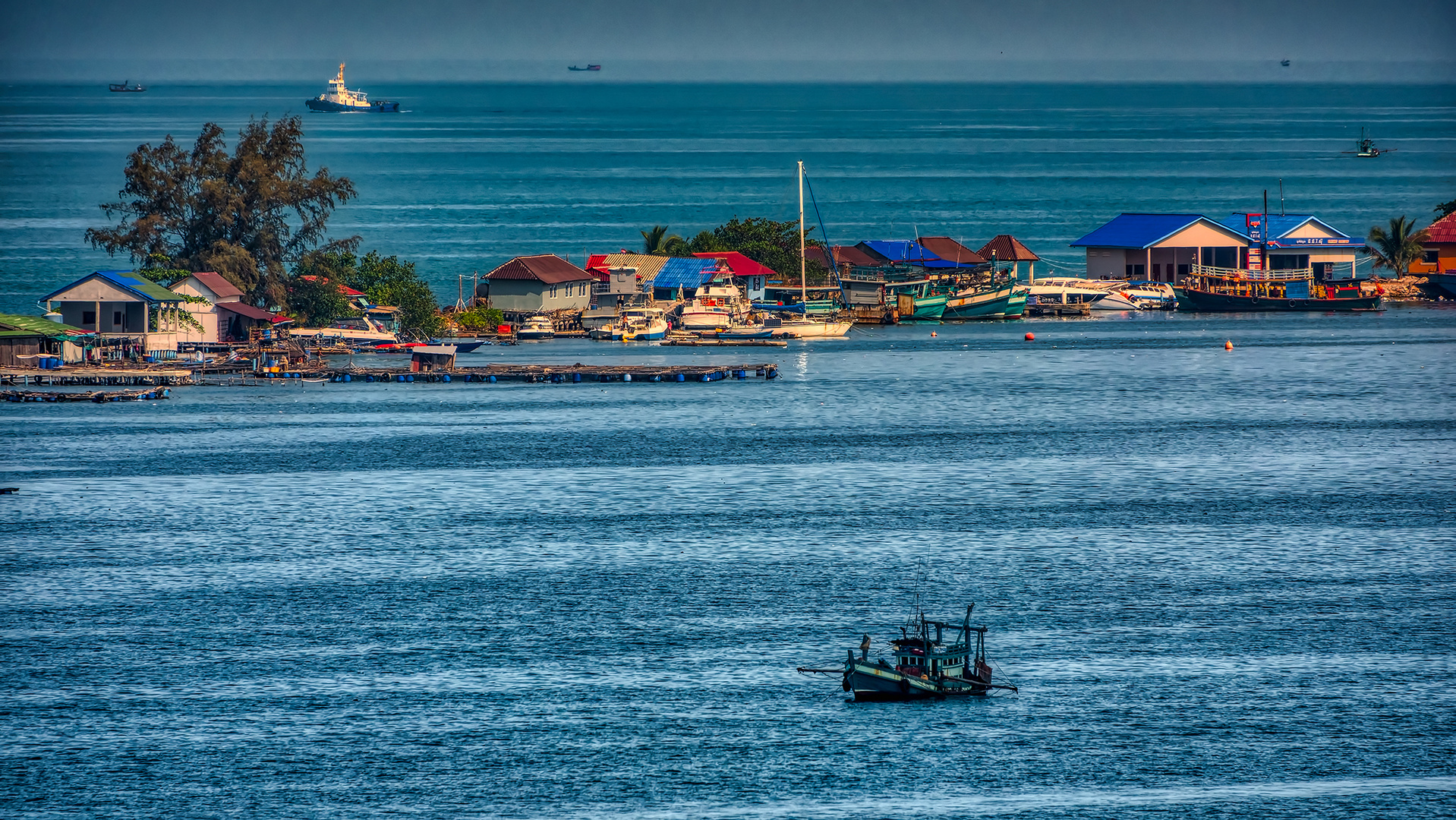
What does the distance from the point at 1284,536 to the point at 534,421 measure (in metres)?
40.5

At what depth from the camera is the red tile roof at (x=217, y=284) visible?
102m

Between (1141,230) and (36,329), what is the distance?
86.3 m

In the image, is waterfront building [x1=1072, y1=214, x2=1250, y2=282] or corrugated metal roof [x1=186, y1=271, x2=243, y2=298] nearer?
corrugated metal roof [x1=186, y1=271, x2=243, y2=298]

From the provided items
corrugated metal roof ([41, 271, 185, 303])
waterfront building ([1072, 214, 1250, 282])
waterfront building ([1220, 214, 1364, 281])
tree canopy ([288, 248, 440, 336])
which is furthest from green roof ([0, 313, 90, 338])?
waterfront building ([1220, 214, 1364, 281])

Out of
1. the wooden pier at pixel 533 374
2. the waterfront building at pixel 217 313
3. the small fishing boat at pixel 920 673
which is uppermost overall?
the waterfront building at pixel 217 313

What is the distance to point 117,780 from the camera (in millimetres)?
38719

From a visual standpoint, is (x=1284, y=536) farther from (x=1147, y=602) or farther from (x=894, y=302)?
(x=894, y=302)

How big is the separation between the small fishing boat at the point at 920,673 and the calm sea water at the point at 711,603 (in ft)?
1.96

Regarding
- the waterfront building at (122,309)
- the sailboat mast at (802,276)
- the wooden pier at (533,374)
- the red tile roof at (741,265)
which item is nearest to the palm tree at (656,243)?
the red tile roof at (741,265)

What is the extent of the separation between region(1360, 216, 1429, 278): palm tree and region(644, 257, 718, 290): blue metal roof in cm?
5904

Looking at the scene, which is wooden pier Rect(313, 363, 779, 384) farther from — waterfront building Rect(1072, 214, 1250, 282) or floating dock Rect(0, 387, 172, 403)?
waterfront building Rect(1072, 214, 1250, 282)

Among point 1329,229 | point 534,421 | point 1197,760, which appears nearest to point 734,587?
point 1197,760

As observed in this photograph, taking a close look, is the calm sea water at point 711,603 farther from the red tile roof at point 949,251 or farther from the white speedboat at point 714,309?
the red tile roof at point 949,251

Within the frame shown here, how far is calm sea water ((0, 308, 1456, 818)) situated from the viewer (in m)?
39.2
